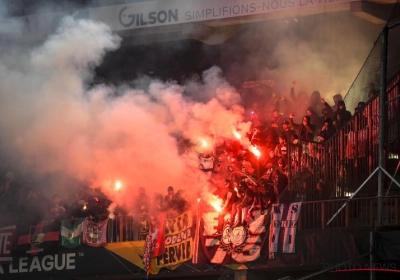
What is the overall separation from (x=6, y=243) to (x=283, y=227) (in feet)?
19.5

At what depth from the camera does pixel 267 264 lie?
13.7m

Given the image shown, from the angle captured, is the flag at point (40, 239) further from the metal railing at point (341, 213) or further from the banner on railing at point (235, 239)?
the metal railing at point (341, 213)

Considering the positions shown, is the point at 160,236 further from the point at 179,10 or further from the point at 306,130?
the point at 179,10

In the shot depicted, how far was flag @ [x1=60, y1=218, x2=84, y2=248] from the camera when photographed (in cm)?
1602

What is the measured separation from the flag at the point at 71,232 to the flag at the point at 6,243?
43.6 inches

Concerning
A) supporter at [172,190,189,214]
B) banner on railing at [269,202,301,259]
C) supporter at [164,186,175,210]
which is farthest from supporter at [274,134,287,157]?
supporter at [164,186,175,210]

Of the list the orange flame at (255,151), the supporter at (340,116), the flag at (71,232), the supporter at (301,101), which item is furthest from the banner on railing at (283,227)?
the supporter at (301,101)

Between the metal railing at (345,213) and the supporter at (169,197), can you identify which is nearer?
the metal railing at (345,213)

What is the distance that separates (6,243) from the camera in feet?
54.4

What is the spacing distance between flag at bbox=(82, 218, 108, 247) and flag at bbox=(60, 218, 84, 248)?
113 mm

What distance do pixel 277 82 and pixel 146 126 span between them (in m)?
3.53

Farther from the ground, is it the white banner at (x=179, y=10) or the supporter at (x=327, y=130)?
the white banner at (x=179, y=10)

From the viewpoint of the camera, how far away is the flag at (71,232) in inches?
631

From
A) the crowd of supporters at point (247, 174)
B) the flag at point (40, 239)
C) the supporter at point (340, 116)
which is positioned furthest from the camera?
the flag at point (40, 239)
